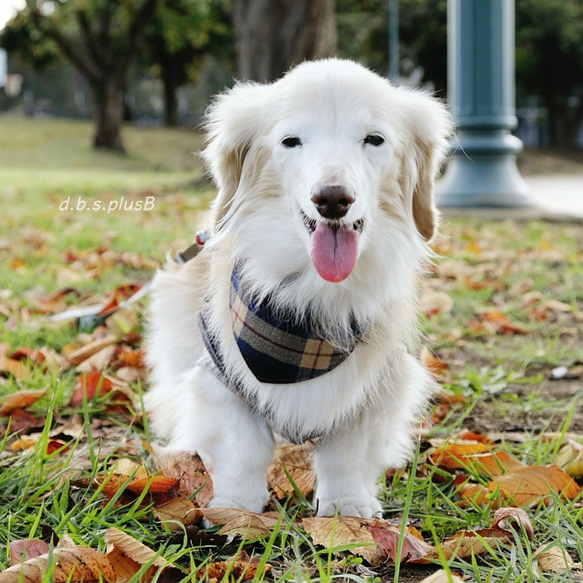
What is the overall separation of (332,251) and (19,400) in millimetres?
1404

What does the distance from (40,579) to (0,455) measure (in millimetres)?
883

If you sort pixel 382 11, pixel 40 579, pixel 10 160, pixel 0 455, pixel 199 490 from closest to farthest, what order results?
pixel 40 579 → pixel 199 490 → pixel 0 455 → pixel 10 160 → pixel 382 11

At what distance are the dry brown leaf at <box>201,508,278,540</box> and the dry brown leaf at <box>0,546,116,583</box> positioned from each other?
34cm

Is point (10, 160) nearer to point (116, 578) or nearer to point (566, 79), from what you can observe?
point (116, 578)

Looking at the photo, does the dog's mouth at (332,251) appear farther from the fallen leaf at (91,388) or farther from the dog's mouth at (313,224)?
the fallen leaf at (91,388)

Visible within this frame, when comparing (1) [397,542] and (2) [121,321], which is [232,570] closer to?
(1) [397,542]

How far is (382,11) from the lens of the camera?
31859 millimetres

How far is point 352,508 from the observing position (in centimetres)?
216

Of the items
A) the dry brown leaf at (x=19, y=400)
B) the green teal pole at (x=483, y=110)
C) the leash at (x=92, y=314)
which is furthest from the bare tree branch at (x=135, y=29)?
the dry brown leaf at (x=19, y=400)

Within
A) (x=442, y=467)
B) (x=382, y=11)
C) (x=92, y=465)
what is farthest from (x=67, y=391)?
(x=382, y=11)

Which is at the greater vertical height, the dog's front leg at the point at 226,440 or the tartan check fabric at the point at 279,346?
the tartan check fabric at the point at 279,346

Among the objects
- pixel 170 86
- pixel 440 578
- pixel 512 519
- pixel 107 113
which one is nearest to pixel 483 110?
pixel 512 519

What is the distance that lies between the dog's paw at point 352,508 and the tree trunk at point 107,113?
22.4 m

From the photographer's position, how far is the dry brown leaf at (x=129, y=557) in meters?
1.71
